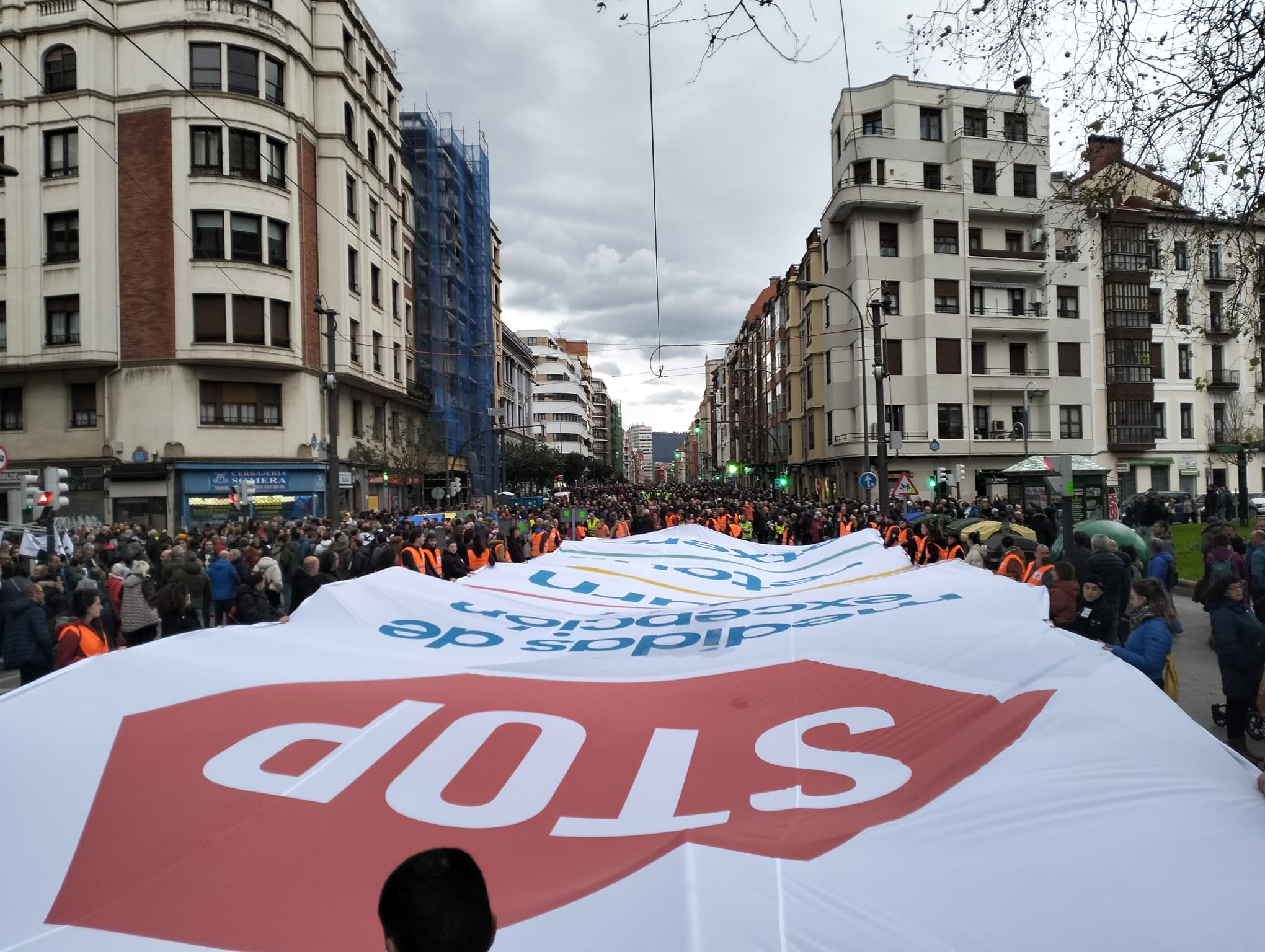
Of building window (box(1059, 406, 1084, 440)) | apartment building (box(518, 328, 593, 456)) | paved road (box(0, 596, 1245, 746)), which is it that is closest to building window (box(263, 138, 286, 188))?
paved road (box(0, 596, 1245, 746))

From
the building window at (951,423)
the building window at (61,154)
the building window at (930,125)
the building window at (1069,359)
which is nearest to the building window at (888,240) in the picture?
the building window at (930,125)

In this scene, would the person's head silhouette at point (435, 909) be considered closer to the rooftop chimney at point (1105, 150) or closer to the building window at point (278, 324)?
the rooftop chimney at point (1105, 150)

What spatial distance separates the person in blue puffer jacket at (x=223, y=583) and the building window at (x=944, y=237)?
42.5 meters

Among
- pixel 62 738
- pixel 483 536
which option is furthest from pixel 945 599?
pixel 483 536

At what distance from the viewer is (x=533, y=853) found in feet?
10.5

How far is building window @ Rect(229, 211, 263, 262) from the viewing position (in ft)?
111

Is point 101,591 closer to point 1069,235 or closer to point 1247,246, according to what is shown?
point 1069,235

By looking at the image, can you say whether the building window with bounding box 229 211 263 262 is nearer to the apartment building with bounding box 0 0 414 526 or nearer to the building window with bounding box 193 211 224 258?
the apartment building with bounding box 0 0 414 526

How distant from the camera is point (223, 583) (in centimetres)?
1234

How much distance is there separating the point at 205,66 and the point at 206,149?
3.56 metres

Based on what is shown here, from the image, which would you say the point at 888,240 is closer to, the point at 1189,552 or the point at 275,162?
the point at 1189,552

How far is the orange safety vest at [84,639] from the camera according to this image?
6.56m

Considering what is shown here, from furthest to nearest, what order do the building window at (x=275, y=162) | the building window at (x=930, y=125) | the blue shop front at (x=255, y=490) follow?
the building window at (x=930, y=125), the building window at (x=275, y=162), the blue shop front at (x=255, y=490)

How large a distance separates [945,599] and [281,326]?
114ft
